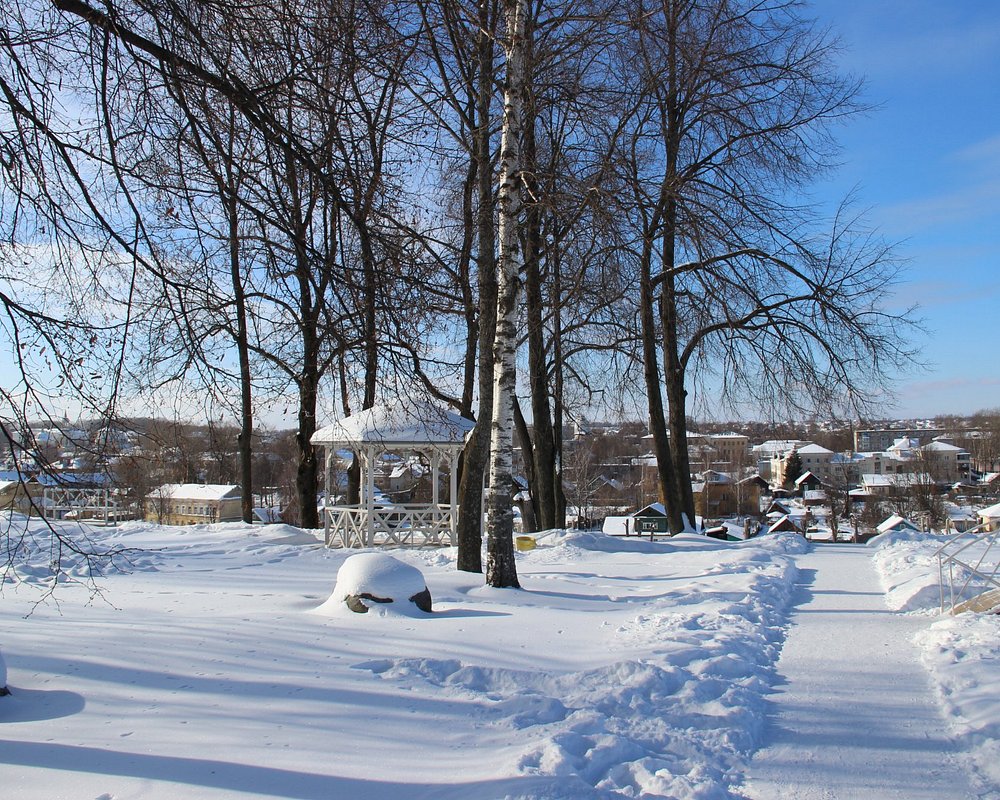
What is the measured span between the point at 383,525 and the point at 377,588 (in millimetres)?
9368

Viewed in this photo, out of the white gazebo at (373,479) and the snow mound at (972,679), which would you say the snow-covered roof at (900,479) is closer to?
the white gazebo at (373,479)

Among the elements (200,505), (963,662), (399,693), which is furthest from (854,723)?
(200,505)

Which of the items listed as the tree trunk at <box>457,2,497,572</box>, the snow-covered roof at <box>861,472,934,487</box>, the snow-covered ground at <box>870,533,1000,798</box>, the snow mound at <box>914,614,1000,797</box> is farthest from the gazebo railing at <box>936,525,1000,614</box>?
the snow-covered roof at <box>861,472,934,487</box>

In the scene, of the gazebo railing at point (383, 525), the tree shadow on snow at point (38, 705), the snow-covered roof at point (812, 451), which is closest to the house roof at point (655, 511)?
the gazebo railing at point (383, 525)

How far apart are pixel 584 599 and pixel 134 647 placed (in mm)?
5289

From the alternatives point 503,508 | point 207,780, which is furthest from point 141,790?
point 503,508

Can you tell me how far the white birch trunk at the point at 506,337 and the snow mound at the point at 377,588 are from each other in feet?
6.73

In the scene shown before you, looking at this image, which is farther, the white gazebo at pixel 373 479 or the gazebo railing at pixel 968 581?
the white gazebo at pixel 373 479

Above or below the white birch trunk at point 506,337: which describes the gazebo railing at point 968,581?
below

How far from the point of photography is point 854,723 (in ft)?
16.6

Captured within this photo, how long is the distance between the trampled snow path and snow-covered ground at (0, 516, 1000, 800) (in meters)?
0.14

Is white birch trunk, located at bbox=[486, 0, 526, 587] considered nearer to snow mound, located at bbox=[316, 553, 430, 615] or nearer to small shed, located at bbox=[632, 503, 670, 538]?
snow mound, located at bbox=[316, 553, 430, 615]

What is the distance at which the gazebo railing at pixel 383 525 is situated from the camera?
16.3m

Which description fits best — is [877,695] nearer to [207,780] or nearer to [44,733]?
[207,780]
